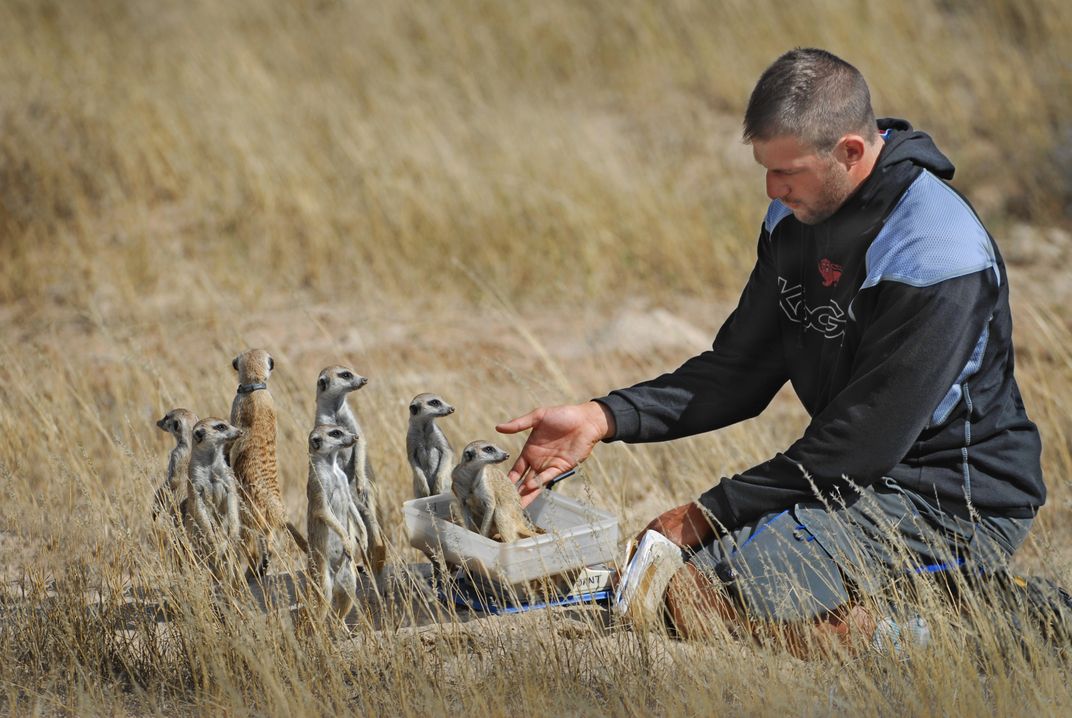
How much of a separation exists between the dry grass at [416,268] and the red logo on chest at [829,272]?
3.75ft

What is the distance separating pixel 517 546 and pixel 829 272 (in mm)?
1389

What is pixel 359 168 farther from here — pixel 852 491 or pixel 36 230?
pixel 852 491

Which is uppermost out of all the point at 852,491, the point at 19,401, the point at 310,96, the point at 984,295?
the point at 310,96

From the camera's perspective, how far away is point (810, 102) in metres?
3.97

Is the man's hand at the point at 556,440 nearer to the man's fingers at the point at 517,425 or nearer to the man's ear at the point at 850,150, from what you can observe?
the man's fingers at the point at 517,425

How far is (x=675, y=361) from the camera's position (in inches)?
310

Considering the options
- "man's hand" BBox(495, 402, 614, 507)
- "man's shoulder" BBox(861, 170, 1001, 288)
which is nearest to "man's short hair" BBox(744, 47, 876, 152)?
"man's shoulder" BBox(861, 170, 1001, 288)

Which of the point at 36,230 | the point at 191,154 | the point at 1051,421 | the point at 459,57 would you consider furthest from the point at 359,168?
the point at 1051,421

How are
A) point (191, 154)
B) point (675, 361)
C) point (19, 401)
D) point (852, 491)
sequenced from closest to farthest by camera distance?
point (852, 491)
point (19, 401)
point (675, 361)
point (191, 154)

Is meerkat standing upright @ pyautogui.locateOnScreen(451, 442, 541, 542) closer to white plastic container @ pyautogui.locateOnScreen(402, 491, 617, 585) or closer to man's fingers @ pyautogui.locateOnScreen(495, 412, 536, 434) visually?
white plastic container @ pyautogui.locateOnScreen(402, 491, 617, 585)

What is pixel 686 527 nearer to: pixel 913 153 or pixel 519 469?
pixel 519 469

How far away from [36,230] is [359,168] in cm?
247

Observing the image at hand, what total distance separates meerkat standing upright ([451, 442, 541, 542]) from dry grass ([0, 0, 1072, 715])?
0.94 ft

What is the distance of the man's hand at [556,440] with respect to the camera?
4.42 meters
